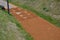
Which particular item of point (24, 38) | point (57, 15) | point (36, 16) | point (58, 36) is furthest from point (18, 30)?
point (57, 15)

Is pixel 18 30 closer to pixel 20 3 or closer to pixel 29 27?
pixel 29 27

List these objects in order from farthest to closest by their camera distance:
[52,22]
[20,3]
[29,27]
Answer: [20,3] → [52,22] → [29,27]

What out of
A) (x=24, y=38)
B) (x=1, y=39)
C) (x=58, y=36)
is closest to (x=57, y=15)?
(x=58, y=36)

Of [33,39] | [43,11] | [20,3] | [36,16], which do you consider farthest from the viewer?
[20,3]

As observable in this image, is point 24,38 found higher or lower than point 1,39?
lower

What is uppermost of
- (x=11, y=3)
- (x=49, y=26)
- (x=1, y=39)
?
(x=1, y=39)

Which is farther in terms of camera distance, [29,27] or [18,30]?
[29,27]

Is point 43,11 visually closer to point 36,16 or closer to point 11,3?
point 36,16
